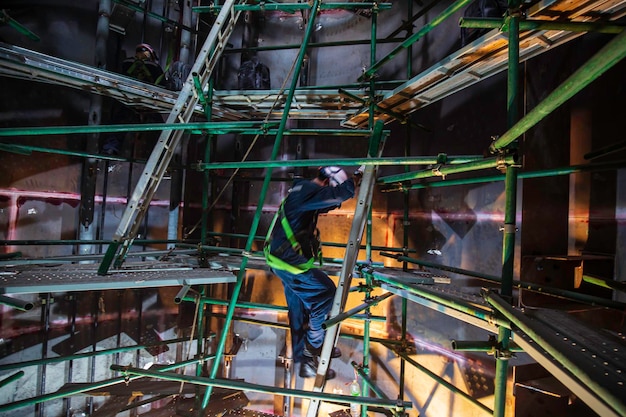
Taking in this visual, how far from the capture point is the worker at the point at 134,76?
4484 millimetres

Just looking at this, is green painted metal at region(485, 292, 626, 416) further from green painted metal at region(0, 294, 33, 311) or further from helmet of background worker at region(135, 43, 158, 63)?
helmet of background worker at region(135, 43, 158, 63)

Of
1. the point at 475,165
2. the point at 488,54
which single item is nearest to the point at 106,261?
the point at 475,165

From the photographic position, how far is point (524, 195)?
319 centimetres

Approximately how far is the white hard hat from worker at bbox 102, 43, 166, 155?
3.01m

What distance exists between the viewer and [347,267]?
2.47 m

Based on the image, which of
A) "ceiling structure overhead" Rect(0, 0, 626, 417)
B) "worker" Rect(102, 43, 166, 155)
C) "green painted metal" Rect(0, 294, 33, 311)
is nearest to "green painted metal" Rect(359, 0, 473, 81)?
"ceiling structure overhead" Rect(0, 0, 626, 417)

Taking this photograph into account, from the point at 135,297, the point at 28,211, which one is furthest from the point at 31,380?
the point at 28,211

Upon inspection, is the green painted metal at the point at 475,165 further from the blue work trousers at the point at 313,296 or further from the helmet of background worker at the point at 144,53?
the helmet of background worker at the point at 144,53

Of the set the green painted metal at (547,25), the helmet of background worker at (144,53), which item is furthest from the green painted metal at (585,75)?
the helmet of background worker at (144,53)

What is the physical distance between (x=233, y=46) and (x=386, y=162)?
4927mm

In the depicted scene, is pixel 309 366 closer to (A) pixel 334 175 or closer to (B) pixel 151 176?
(A) pixel 334 175

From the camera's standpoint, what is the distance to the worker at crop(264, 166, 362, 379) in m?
3.16

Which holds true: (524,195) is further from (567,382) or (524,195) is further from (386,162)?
(567,382)

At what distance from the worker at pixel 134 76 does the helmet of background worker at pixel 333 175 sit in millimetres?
3000
